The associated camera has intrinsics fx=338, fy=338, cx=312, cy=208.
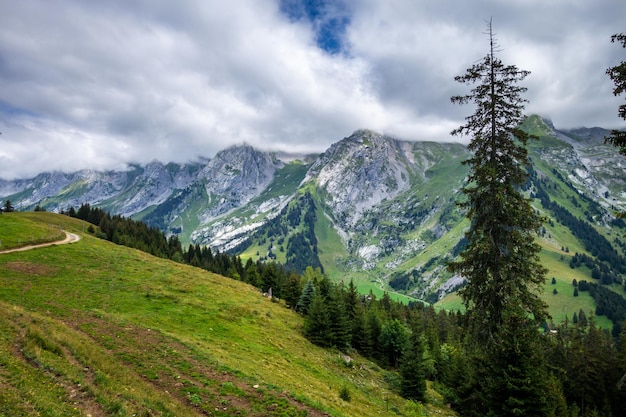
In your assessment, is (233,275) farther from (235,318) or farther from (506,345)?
(506,345)

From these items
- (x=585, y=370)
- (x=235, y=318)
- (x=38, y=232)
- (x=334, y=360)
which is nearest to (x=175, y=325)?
(x=235, y=318)

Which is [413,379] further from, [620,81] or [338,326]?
[620,81]

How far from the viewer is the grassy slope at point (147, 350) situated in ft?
46.6

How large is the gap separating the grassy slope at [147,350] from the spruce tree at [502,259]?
10.4 meters

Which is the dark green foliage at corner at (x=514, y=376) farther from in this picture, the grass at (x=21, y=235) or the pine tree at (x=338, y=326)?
the grass at (x=21, y=235)


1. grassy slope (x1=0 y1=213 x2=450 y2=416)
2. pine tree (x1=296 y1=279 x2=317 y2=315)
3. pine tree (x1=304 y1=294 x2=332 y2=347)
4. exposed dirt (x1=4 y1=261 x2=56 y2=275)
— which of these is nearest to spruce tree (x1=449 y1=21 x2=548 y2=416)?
grassy slope (x1=0 y1=213 x2=450 y2=416)

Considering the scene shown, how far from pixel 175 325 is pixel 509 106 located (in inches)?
1283

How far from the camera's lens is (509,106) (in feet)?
73.0

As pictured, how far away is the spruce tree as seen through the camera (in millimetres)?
21250

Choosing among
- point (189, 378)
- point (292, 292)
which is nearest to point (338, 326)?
point (292, 292)

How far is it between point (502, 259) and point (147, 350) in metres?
24.5

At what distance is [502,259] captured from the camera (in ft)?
71.3

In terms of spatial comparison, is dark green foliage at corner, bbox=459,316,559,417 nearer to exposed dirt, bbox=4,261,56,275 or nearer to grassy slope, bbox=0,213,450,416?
grassy slope, bbox=0,213,450,416

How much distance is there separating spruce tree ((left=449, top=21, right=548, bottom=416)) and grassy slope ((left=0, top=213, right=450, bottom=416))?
410 inches
